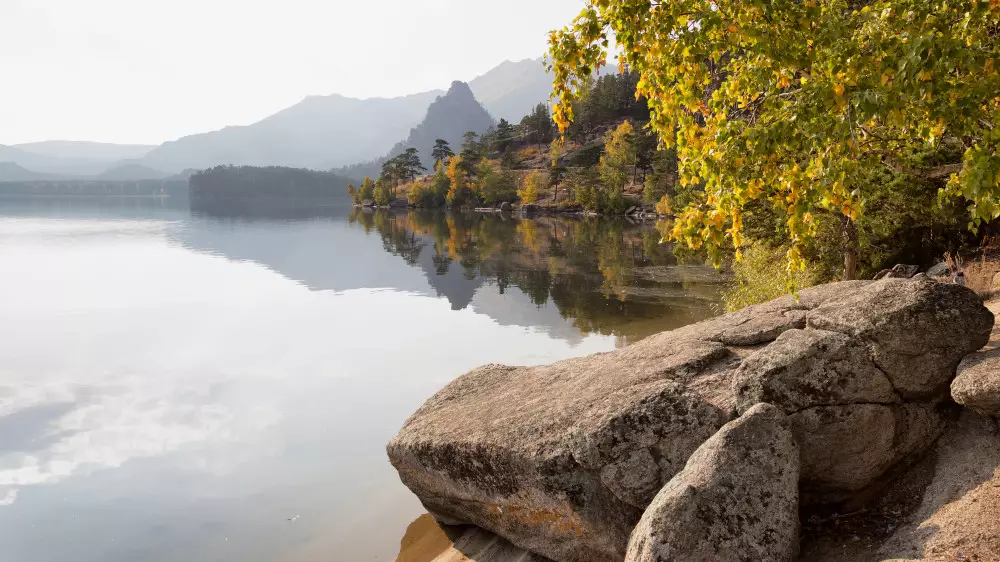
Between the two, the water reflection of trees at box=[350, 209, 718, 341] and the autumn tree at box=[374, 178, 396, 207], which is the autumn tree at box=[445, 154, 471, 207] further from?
the water reflection of trees at box=[350, 209, 718, 341]

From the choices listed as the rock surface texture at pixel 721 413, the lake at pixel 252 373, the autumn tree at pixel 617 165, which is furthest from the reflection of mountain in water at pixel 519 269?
the autumn tree at pixel 617 165

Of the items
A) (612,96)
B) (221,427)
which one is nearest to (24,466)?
(221,427)

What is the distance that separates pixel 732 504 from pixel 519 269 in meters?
40.3

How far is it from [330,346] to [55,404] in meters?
9.38

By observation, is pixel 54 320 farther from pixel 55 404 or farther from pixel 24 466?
pixel 24 466

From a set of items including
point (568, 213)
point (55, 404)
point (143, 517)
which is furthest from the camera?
point (568, 213)

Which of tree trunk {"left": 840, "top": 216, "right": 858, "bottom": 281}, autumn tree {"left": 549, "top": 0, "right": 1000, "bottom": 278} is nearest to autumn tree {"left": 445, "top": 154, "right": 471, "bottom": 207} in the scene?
tree trunk {"left": 840, "top": 216, "right": 858, "bottom": 281}

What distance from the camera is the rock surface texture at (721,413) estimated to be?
7555mm

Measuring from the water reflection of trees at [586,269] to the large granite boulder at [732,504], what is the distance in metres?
18.0

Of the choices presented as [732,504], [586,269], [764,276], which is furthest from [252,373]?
[586,269]

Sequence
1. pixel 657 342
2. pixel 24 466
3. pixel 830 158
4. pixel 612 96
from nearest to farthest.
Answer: pixel 830 158 < pixel 657 342 < pixel 24 466 < pixel 612 96

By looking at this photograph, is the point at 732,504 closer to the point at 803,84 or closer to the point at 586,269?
the point at 803,84

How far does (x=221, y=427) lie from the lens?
56.7 ft

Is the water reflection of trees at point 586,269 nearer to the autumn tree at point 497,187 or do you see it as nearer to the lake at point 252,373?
the lake at point 252,373
